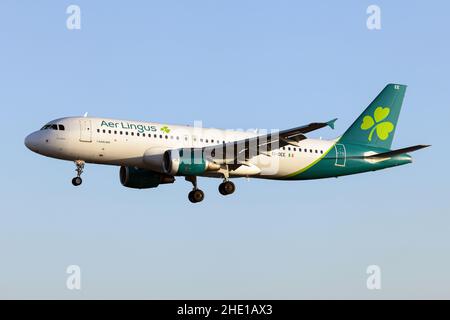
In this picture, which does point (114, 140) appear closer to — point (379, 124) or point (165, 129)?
point (165, 129)

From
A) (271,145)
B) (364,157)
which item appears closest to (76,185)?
(271,145)

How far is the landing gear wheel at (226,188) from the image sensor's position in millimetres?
53531

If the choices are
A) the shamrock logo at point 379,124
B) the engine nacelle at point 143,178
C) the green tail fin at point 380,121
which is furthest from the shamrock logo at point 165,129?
the shamrock logo at point 379,124

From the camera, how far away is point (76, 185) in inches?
2020

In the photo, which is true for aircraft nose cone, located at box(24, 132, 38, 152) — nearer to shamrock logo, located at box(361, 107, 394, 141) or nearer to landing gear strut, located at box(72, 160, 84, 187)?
landing gear strut, located at box(72, 160, 84, 187)

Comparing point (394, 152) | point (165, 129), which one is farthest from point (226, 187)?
point (394, 152)

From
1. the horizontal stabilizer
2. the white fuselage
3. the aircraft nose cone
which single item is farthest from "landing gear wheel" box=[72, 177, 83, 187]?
the horizontal stabilizer

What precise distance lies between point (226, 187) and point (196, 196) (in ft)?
6.09

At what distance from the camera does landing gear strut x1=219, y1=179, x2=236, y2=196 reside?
5353 centimetres

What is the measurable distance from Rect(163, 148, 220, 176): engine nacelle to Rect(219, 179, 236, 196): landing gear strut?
7.39 ft

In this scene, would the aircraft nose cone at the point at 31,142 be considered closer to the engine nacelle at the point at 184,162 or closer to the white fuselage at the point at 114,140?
the white fuselage at the point at 114,140

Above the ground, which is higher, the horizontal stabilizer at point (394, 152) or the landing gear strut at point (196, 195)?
the horizontal stabilizer at point (394, 152)
